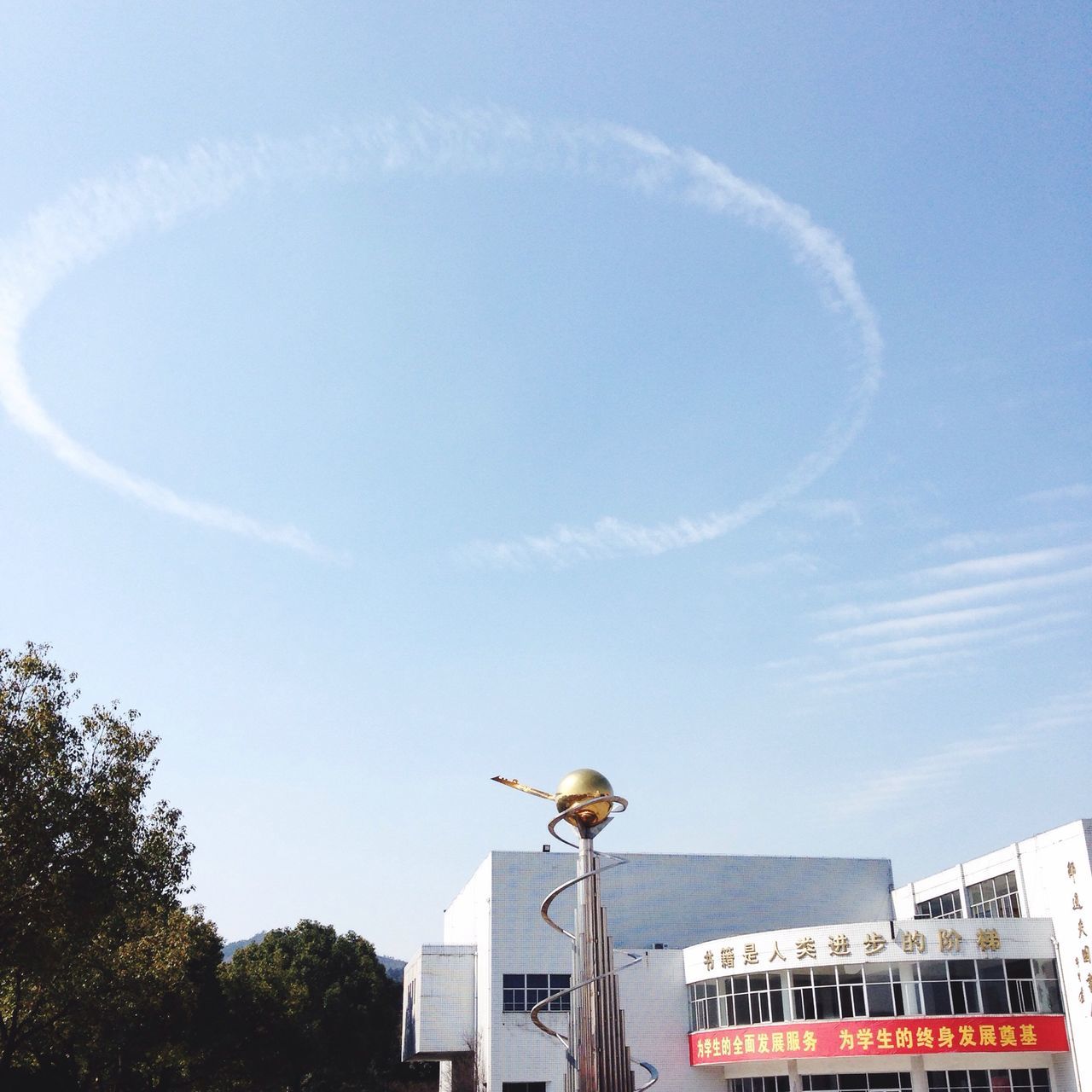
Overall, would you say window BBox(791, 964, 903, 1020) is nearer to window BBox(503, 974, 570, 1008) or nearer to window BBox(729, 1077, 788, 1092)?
window BBox(729, 1077, 788, 1092)

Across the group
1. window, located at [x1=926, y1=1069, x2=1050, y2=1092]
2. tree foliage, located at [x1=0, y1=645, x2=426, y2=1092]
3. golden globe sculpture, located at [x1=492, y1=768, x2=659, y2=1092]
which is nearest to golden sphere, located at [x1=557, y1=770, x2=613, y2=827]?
golden globe sculpture, located at [x1=492, y1=768, x2=659, y2=1092]

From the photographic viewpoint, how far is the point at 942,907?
36.5 metres

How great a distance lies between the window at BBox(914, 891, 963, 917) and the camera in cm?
3522

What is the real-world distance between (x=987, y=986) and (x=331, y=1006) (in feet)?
114

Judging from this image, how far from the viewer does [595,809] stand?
2247cm

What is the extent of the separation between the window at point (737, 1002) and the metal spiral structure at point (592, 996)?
999 centimetres

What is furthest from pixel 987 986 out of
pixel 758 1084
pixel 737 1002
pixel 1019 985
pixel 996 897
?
pixel 758 1084

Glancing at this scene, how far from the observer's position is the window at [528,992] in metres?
35.0

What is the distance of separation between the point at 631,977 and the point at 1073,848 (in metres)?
13.3

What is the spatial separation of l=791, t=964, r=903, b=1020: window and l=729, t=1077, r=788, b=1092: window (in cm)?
227

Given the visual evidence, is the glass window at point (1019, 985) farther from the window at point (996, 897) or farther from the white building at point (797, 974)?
the window at point (996, 897)

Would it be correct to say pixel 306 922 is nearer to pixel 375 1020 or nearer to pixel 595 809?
pixel 375 1020

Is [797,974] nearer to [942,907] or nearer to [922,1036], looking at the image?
[922,1036]

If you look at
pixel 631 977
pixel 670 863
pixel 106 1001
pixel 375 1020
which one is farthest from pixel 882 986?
pixel 375 1020
